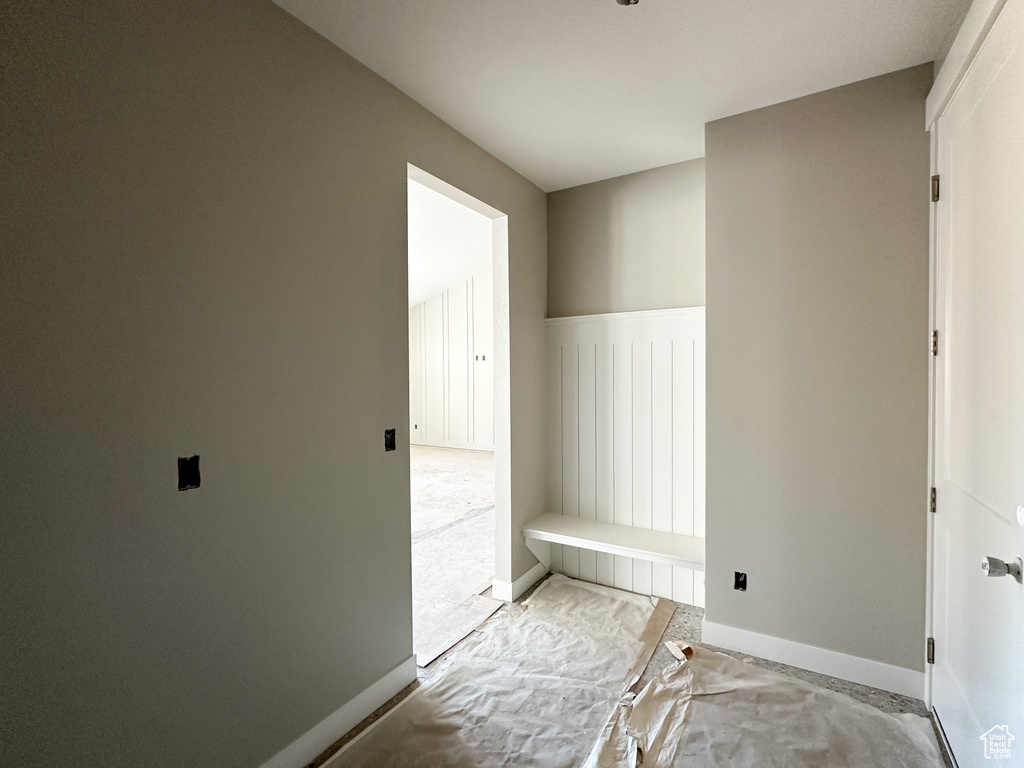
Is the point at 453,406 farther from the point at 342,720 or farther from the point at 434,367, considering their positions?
the point at 342,720

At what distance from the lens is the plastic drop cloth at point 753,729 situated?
5.54 ft

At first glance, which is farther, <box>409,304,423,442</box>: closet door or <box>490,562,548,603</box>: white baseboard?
<box>409,304,423,442</box>: closet door

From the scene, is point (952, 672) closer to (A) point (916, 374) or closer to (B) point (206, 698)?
(A) point (916, 374)

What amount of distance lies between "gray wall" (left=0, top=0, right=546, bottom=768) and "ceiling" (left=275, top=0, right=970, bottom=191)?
0.81ft

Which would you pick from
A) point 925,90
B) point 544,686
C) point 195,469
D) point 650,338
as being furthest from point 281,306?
point 925,90

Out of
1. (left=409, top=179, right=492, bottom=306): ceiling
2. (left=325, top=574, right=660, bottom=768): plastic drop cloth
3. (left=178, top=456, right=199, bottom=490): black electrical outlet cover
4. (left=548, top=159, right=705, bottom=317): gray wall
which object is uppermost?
(left=409, top=179, right=492, bottom=306): ceiling

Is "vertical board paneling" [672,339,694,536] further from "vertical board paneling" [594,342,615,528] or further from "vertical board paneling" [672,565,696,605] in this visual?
"vertical board paneling" [594,342,615,528]

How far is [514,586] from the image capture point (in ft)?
9.51

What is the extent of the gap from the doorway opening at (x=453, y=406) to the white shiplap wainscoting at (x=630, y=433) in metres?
0.50

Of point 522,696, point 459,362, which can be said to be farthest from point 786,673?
point 459,362

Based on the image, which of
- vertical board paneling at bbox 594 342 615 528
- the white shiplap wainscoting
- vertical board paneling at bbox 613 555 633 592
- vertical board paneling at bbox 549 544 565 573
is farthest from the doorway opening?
vertical board paneling at bbox 613 555 633 592

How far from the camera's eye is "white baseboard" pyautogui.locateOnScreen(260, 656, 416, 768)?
164cm

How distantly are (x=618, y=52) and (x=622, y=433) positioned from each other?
6.40 feet

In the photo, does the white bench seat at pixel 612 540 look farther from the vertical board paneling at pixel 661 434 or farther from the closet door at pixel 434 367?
the closet door at pixel 434 367
